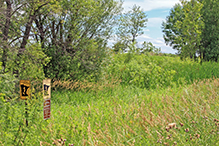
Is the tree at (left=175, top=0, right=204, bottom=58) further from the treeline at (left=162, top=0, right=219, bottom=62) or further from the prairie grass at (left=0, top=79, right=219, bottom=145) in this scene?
the prairie grass at (left=0, top=79, right=219, bottom=145)

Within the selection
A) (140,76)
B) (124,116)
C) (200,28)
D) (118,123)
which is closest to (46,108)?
(118,123)

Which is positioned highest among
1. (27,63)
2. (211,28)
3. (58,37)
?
(211,28)

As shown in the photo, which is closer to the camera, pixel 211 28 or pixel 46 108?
pixel 46 108

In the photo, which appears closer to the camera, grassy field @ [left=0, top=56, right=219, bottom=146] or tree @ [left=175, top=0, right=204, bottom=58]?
grassy field @ [left=0, top=56, right=219, bottom=146]

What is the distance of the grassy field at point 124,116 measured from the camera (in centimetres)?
317

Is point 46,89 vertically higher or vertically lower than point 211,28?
lower

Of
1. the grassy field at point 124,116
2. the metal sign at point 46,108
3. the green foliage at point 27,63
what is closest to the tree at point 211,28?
the grassy field at point 124,116

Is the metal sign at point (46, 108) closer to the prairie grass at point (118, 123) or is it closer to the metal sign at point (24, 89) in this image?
the prairie grass at point (118, 123)

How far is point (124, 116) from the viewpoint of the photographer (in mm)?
5008

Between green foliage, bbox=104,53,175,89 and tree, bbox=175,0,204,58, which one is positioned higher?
tree, bbox=175,0,204,58

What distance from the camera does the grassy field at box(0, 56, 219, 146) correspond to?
10.4 ft

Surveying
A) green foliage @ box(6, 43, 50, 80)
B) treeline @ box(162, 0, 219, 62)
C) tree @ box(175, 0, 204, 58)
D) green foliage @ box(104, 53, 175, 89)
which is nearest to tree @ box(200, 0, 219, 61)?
treeline @ box(162, 0, 219, 62)

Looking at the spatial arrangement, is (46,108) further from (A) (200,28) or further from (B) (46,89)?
(A) (200,28)

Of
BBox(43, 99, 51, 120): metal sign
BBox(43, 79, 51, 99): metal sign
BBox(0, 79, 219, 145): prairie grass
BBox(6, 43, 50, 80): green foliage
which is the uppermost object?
BBox(6, 43, 50, 80): green foliage
